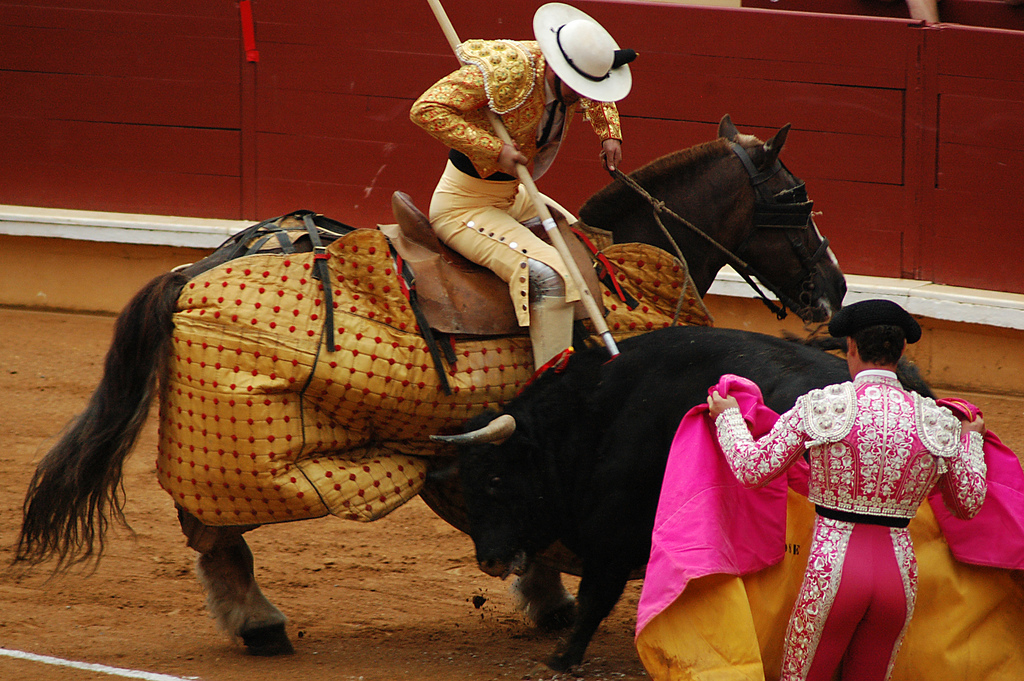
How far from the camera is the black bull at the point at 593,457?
3207 millimetres

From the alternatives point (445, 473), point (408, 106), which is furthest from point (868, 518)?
point (408, 106)

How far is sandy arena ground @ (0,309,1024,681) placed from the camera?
3473mm

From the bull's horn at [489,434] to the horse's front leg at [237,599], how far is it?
0.83 m

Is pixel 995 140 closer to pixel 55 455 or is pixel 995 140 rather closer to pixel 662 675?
pixel 662 675

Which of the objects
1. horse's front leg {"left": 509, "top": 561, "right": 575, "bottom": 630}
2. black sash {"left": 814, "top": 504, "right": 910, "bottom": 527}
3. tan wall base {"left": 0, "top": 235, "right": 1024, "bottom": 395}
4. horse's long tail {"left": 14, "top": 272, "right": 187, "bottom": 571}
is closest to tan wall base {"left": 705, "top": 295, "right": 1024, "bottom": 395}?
horse's front leg {"left": 509, "top": 561, "right": 575, "bottom": 630}

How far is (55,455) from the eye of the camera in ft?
11.1

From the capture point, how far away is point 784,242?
3.96m

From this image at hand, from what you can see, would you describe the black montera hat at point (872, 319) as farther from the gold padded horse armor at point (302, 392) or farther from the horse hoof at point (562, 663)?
the horse hoof at point (562, 663)

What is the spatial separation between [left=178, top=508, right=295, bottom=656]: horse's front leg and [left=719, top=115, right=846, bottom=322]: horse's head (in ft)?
6.47

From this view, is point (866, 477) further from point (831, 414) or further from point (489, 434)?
point (489, 434)

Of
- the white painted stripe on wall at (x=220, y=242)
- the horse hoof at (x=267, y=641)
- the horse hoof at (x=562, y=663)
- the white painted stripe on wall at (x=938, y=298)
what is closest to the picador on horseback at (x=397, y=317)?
the horse hoof at (x=267, y=641)

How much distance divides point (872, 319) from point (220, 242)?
18.7 feet

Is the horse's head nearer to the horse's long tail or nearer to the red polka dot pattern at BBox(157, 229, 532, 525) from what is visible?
the red polka dot pattern at BBox(157, 229, 532, 525)

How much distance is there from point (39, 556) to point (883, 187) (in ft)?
17.3
